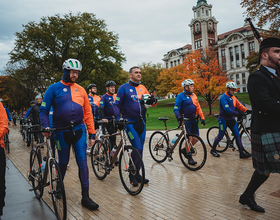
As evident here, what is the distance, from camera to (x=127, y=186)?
4770 millimetres

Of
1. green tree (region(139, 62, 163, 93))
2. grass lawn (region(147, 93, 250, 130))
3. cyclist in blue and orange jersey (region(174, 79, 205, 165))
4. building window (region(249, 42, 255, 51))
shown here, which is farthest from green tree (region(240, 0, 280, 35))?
building window (region(249, 42, 255, 51))

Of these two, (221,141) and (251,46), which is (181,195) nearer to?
(221,141)

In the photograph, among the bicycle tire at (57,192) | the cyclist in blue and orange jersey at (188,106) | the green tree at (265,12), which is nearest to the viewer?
the bicycle tire at (57,192)

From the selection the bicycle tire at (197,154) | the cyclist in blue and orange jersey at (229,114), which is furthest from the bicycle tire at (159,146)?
the cyclist in blue and orange jersey at (229,114)

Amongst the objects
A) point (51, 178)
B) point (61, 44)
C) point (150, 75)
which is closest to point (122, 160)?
point (51, 178)

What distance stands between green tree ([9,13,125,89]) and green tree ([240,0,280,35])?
56.1 ft

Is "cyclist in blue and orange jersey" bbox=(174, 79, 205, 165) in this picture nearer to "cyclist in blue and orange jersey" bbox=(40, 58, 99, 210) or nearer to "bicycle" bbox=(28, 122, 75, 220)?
"cyclist in blue and orange jersey" bbox=(40, 58, 99, 210)

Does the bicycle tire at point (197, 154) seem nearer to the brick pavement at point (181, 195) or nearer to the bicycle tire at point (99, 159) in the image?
the brick pavement at point (181, 195)

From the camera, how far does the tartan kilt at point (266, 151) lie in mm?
3113

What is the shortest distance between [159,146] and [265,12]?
1371cm

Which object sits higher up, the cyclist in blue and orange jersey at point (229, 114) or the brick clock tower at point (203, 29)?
the brick clock tower at point (203, 29)

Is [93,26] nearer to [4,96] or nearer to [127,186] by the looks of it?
[4,96]

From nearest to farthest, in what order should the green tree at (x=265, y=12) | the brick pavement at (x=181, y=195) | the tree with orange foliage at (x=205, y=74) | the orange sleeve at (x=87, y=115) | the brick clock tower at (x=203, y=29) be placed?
the brick pavement at (x=181, y=195) → the orange sleeve at (x=87, y=115) → the green tree at (x=265, y=12) → the tree with orange foliage at (x=205, y=74) → the brick clock tower at (x=203, y=29)

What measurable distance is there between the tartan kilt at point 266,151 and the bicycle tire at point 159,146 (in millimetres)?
3803
